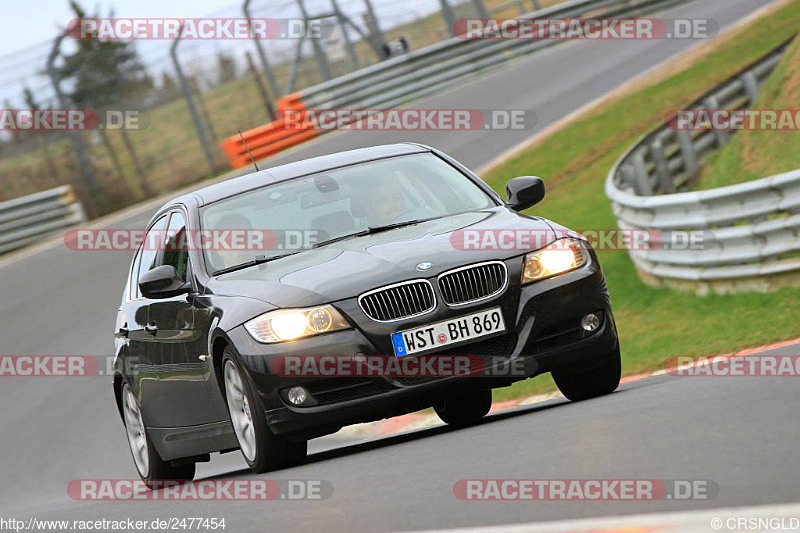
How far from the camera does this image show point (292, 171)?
8.93 metres

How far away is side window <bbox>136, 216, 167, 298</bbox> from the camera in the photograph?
9.32 m

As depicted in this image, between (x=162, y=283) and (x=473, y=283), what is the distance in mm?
1750

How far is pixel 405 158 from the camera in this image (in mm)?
9102

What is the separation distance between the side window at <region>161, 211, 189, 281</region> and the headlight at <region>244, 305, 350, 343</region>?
1345mm

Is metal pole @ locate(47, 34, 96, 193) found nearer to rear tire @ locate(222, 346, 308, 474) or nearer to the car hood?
the car hood

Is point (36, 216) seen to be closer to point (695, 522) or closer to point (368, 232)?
point (368, 232)

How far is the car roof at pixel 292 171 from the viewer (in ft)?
28.9

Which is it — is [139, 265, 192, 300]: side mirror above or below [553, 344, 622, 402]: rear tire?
above

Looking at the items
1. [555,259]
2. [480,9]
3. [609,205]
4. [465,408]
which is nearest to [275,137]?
[480,9]

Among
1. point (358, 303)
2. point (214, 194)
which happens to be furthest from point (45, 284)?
point (358, 303)

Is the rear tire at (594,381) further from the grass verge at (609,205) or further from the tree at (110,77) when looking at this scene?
the tree at (110,77)

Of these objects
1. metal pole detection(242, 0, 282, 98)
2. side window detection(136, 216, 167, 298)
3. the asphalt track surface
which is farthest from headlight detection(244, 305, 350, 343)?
metal pole detection(242, 0, 282, 98)

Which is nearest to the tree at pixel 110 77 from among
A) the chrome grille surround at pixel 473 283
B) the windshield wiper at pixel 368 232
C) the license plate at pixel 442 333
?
the windshield wiper at pixel 368 232

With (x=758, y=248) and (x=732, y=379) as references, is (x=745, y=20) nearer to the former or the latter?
(x=758, y=248)
